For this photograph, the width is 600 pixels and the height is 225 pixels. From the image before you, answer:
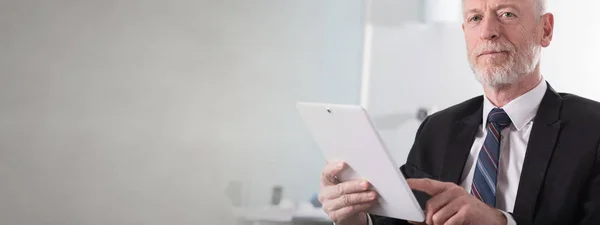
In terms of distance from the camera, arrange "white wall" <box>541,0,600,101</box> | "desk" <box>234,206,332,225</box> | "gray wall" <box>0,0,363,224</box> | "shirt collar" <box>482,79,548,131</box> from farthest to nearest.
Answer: "white wall" <box>541,0,600,101</box>, "desk" <box>234,206,332,225</box>, "gray wall" <box>0,0,363,224</box>, "shirt collar" <box>482,79,548,131</box>

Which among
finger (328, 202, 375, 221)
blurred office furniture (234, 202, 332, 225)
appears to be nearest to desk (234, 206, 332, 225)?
blurred office furniture (234, 202, 332, 225)

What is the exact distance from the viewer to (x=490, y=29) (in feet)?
5.33

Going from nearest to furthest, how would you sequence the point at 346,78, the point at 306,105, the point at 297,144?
1. the point at 306,105
2. the point at 297,144
3. the point at 346,78

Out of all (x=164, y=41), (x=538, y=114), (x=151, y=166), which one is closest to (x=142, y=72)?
(x=164, y=41)

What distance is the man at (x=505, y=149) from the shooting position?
140cm

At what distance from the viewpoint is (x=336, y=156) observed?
1403 mm

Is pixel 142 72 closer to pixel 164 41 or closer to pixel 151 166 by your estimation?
pixel 164 41

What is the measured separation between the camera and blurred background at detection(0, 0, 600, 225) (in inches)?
69.6

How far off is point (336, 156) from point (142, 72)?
83 cm

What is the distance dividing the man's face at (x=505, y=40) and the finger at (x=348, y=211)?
0.50 m

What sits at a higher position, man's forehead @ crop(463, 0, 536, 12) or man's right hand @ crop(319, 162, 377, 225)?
man's forehead @ crop(463, 0, 536, 12)

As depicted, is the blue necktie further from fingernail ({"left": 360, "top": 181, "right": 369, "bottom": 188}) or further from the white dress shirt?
fingernail ({"left": 360, "top": 181, "right": 369, "bottom": 188})

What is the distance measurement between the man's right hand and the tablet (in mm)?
15

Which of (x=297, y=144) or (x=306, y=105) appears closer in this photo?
(x=306, y=105)
